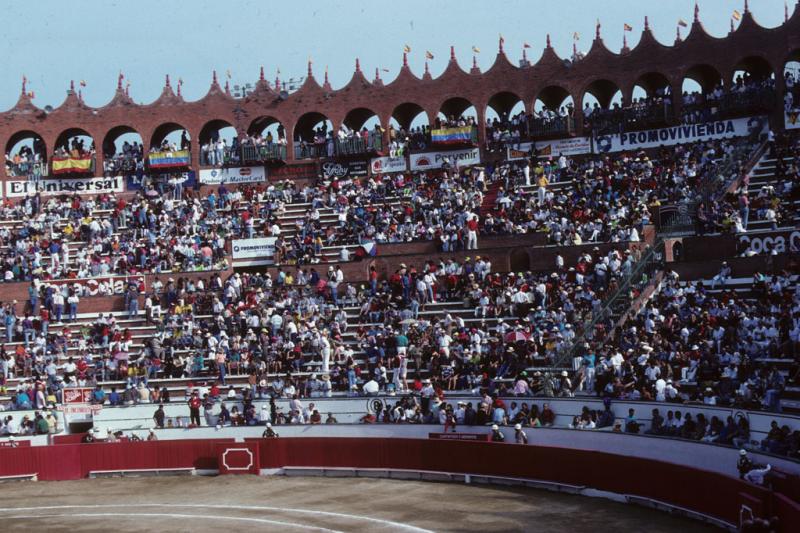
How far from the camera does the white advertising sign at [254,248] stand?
172ft

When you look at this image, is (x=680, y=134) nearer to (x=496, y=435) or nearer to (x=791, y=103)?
(x=791, y=103)

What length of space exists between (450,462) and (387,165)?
2879 cm

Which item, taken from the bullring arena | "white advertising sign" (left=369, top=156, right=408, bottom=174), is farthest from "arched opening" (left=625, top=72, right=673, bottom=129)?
"white advertising sign" (left=369, top=156, right=408, bottom=174)

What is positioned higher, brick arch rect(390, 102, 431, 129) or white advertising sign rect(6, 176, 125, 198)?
brick arch rect(390, 102, 431, 129)

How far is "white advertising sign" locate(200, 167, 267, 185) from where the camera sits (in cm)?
5991

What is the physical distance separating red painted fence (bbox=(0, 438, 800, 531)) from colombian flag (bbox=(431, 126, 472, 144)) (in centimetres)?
2562

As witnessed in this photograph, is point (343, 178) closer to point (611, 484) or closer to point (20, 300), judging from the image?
point (20, 300)

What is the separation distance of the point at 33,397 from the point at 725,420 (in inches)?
1028

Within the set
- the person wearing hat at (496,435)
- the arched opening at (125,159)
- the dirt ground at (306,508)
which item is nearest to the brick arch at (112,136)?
the arched opening at (125,159)

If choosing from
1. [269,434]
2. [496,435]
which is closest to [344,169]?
[269,434]

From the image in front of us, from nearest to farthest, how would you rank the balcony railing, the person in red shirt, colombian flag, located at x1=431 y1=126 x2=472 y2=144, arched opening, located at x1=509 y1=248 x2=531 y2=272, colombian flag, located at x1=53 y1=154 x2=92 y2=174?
the person in red shirt, arched opening, located at x1=509 y1=248 x2=531 y2=272, colombian flag, located at x1=431 y1=126 x2=472 y2=144, colombian flag, located at x1=53 y1=154 x2=92 y2=174, the balcony railing

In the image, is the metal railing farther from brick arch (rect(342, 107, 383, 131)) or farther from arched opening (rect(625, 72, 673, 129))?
brick arch (rect(342, 107, 383, 131))

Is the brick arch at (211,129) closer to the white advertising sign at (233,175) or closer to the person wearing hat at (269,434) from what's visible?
the white advertising sign at (233,175)

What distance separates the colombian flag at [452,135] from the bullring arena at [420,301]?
16cm
